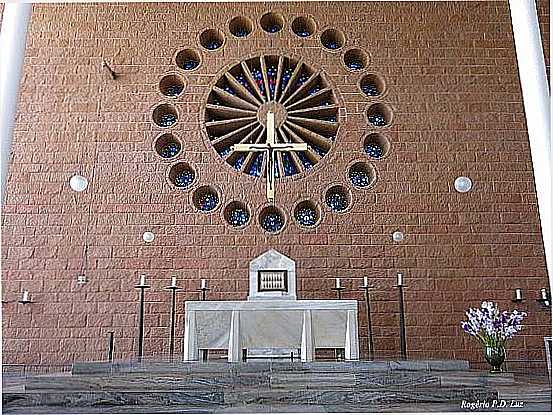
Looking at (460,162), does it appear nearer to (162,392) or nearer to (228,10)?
(228,10)

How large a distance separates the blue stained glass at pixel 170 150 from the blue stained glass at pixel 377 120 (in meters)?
2.25

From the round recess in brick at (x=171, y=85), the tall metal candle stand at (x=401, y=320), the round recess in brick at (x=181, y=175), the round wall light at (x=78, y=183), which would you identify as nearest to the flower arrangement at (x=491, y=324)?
the tall metal candle stand at (x=401, y=320)

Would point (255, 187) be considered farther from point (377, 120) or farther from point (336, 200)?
point (377, 120)

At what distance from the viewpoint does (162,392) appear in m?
4.28

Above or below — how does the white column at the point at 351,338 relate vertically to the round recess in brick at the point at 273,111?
below

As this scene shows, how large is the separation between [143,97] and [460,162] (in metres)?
3.68

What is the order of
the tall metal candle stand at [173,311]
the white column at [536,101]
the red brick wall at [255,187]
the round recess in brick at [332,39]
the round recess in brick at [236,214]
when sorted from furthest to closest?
the round recess in brick at [332,39]
the round recess in brick at [236,214]
the red brick wall at [255,187]
the tall metal candle stand at [173,311]
the white column at [536,101]

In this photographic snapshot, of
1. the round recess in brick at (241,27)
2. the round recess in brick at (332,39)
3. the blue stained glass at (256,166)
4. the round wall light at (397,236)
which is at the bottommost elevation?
the round wall light at (397,236)

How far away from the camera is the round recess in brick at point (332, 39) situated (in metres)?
8.34

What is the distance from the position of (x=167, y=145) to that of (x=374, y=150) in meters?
2.38

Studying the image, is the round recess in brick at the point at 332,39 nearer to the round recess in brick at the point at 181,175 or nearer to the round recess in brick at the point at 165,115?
the round recess in brick at the point at 165,115

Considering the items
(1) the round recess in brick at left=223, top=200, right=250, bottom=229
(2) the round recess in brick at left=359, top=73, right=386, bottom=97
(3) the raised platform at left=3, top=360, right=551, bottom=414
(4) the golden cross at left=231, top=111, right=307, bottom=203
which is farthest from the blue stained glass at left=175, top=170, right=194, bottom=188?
(3) the raised platform at left=3, top=360, right=551, bottom=414

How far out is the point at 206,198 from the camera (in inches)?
310

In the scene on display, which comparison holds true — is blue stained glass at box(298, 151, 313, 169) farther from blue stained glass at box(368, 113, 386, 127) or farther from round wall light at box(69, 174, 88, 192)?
round wall light at box(69, 174, 88, 192)
